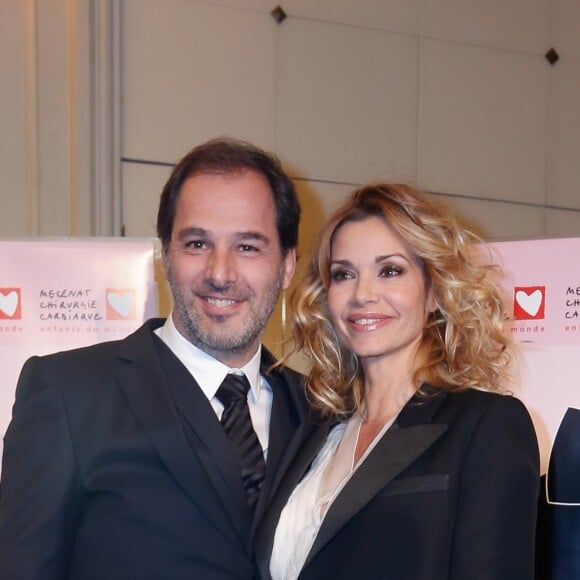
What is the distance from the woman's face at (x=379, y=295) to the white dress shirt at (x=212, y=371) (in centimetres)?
22

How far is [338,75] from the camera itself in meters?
4.09

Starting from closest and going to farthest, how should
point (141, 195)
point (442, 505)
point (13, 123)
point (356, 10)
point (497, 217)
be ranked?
point (442, 505) < point (13, 123) < point (141, 195) < point (356, 10) < point (497, 217)

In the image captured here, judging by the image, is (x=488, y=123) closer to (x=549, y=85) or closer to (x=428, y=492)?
(x=549, y=85)

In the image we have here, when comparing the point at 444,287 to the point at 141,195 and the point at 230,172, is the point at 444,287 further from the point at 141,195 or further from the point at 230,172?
the point at 141,195

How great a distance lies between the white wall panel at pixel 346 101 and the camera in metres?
4.02

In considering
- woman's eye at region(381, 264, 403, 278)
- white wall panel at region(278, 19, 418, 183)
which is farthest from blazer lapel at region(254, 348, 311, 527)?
white wall panel at region(278, 19, 418, 183)

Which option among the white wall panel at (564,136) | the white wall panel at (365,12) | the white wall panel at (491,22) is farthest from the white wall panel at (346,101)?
the white wall panel at (564,136)

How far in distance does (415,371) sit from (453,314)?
146mm

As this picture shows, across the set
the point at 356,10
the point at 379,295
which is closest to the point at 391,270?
the point at 379,295

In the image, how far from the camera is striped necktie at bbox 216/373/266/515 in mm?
2168

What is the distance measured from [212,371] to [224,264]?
23 cm

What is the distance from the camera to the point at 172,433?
2082 mm

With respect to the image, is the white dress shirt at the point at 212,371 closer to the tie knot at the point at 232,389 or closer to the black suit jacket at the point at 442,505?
the tie knot at the point at 232,389

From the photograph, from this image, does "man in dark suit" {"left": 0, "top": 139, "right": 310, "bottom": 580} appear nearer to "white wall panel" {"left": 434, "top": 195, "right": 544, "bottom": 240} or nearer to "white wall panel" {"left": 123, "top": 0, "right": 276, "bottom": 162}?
"white wall panel" {"left": 123, "top": 0, "right": 276, "bottom": 162}
